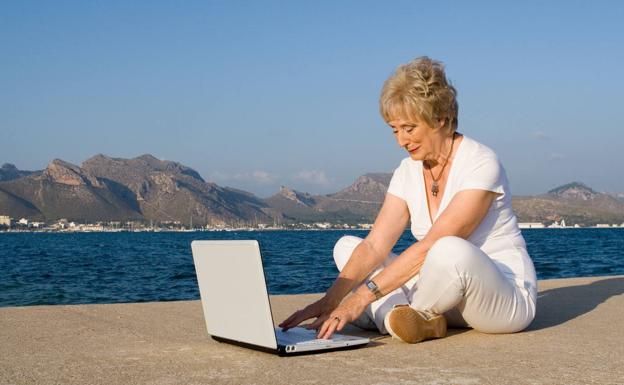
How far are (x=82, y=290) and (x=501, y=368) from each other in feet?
58.1

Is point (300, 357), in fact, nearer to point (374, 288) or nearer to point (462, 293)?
point (374, 288)

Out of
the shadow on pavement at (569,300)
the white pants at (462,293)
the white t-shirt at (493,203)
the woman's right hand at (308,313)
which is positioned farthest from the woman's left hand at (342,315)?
the shadow on pavement at (569,300)

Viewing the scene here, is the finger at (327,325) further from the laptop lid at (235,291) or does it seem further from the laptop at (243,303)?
the laptop lid at (235,291)

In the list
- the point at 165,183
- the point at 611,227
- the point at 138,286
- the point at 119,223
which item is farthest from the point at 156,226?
the point at 138,286

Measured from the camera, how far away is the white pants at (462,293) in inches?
125

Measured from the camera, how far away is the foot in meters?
3.38

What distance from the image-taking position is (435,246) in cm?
319

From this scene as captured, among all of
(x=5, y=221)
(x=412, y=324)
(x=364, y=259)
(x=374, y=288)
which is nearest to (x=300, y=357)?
(x=374, y=288)

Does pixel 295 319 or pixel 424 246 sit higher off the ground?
pixel 424 246

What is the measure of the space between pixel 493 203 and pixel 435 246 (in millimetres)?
523

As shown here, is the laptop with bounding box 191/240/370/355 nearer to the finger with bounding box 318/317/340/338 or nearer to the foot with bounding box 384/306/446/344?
the finger with bounding box 318/317/340/338

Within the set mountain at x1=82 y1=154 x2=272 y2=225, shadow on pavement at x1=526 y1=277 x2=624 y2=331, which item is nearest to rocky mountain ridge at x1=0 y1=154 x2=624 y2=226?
mountain at x1=82 y1=154 x2=272 y2=225

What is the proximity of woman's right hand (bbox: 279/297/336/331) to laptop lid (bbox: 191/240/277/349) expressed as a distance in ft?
0.77

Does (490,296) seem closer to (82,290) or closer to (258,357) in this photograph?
(258,357)
